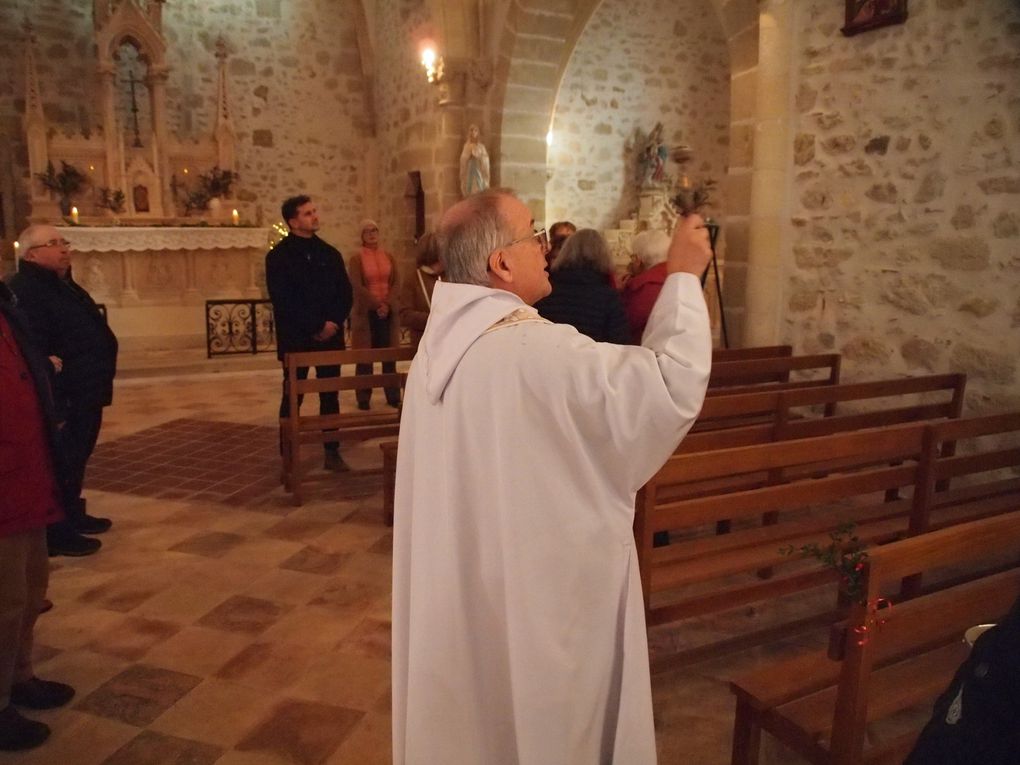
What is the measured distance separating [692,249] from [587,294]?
217 centimetres

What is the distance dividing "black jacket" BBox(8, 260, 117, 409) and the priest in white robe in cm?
304

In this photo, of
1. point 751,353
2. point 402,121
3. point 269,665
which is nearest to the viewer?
point 269,665

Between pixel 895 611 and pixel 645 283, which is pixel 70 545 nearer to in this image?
pixel 645 283

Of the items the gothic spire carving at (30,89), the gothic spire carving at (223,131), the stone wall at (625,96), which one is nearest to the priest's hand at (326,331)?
the gothic spire carving at (223,131)

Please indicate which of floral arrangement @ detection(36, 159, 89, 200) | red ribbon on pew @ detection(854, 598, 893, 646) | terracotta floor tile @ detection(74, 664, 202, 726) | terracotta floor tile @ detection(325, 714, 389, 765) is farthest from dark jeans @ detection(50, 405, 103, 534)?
floral arrangement @ detection(36, 159, 89, 200)

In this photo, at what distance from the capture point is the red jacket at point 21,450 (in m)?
2.51

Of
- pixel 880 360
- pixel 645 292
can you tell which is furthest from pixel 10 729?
pixel 880 360

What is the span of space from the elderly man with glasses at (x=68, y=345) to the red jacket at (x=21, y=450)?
1.10 m

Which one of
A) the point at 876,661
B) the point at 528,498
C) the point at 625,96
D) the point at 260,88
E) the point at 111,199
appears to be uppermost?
the point at 260,88

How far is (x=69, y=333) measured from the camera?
3977mm

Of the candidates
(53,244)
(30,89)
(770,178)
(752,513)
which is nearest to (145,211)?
(30,89)

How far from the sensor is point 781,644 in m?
3.15

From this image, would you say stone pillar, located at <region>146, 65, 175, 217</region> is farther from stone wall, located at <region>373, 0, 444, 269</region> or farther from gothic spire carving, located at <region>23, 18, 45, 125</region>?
stone wall, located at <region>373, 0, 444, 269</region>

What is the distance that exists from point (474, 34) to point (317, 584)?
24.5 feet
